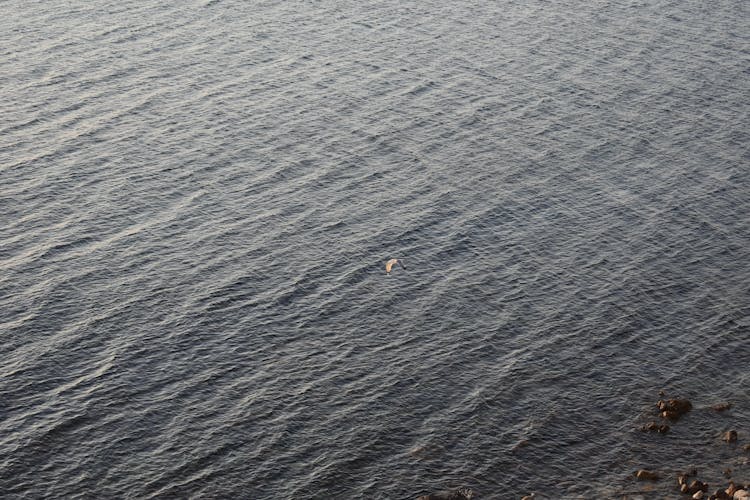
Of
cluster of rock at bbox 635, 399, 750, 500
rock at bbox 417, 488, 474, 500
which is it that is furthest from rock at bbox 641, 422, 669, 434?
rock at bbox 417, 488, 474, 500

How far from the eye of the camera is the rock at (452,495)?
40.4 m

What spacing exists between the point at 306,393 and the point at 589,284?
56.2ft

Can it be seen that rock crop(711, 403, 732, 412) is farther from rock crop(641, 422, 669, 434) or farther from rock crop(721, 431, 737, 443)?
rock crop(641, 422, 669, 434)

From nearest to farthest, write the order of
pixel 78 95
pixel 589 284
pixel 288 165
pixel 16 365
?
pixel 16 365, pixel 589 284, pixel 288 165, pixel 78 95

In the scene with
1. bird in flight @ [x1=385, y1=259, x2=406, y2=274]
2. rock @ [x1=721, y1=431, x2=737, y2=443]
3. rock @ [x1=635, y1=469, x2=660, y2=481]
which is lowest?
rock @ [x1=721, y1=431, x2=737, y2=443]

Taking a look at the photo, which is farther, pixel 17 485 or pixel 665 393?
pixel 665 393

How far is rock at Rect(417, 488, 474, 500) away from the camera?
40.4 meters

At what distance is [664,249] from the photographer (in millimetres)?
57219

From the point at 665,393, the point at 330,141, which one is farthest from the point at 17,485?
the point at 330,141

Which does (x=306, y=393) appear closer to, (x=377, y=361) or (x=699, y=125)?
(x=377, y=361)

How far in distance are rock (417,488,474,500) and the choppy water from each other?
51 centimetres

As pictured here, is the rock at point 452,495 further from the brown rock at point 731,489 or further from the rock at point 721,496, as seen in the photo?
the brown rock at point 731,489

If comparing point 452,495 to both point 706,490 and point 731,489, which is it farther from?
point 731,489

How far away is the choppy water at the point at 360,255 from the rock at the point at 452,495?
506 millimetres
